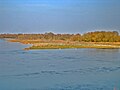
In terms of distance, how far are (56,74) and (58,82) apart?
85.1 inches

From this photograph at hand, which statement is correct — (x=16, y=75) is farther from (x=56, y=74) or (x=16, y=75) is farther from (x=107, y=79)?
(x=107, y=79)

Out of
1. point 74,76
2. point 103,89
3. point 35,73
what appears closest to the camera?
point 103,89

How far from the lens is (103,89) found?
34.2ft

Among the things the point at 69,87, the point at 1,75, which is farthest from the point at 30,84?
the point at 1,75

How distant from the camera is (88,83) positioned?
1179 cm

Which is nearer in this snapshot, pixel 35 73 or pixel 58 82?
pixel 58 82

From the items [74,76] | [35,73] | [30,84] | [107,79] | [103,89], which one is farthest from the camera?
[35,73]

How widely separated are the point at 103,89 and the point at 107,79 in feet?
7.84

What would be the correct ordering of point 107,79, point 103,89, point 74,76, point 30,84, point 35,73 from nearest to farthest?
point 103,89
point 30,84
point 107,79
point 74,76
point 35,73

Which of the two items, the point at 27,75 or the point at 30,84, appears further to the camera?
the point at 27,75

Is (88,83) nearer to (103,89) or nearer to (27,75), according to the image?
(103,89)

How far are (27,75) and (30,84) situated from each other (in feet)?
7.20

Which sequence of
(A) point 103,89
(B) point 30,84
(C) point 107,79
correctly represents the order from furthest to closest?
(C) point 107,79 → (B) point 30,84 → (A) point 103,89

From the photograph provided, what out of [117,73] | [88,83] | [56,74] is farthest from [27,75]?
[117,73]
